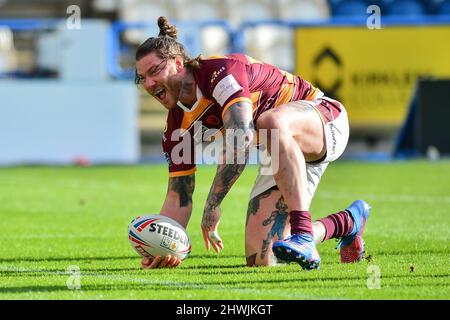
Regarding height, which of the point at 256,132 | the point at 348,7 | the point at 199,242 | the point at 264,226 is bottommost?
the point at 199,242

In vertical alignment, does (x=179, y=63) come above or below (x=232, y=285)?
above

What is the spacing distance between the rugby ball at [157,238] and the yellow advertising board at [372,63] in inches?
461

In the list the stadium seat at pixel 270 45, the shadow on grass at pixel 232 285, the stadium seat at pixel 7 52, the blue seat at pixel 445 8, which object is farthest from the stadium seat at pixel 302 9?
the shadow on grass at pixel 232 285

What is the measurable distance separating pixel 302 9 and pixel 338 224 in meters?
17.2

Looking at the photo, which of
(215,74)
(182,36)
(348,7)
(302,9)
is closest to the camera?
(215,74)

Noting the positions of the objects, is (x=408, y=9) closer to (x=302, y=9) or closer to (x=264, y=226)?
(x=302, y=9)

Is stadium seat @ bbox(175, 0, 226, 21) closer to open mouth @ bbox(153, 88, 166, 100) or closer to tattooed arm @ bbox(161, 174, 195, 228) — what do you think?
tattooed arm @ bbox(161, 174, 195, 228)

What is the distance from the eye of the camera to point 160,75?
6.79m

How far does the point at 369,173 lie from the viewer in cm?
1591

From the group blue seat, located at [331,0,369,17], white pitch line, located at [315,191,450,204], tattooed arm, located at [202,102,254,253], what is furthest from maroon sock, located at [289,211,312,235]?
blue seat, located at [331,0,369,17]

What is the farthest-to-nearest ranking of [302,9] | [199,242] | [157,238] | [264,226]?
[302,9], [199,242], [264,226], [157,238]

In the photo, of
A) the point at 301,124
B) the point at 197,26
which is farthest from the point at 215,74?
the point at 197,26

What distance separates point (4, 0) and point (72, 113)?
7021 millimetres
